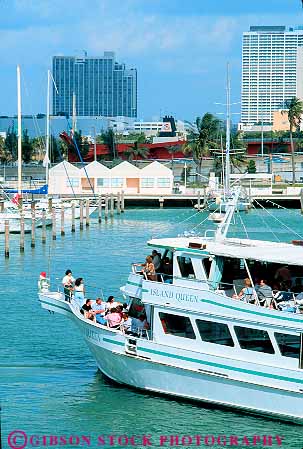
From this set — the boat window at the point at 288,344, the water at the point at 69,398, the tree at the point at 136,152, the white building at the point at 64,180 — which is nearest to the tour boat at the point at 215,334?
the boat window at the point at 288,344

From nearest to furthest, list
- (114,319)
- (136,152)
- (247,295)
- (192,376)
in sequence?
(247,295)
(192,376)
(114,319)
(136,152)

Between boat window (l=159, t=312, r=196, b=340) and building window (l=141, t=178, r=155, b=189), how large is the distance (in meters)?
83.6

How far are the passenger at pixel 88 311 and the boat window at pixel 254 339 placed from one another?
4.47 m

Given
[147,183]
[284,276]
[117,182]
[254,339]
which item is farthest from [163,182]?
[254,339]

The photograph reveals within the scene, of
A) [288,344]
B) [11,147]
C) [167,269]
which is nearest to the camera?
[288,344]

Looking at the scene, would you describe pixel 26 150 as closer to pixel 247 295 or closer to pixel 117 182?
pixel 117 182

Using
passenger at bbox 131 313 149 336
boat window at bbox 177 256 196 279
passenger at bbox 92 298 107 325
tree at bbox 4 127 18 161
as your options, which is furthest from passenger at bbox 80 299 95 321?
tree at bbox 4 127 18 161

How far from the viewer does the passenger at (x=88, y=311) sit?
27047mm

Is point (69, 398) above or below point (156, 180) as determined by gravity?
below

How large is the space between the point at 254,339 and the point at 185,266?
2.72 m

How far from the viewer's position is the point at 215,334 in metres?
24.6

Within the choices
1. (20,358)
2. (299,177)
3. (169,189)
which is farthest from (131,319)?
(299,177)

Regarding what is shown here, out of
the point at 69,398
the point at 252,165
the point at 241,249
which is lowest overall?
the point at 69,398

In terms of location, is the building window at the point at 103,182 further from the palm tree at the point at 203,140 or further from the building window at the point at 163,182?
the palm tree at the point at 203,140
